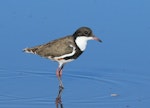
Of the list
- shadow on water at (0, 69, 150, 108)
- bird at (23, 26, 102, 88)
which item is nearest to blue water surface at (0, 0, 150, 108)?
shadow on water at (0, 69, 150, 108)

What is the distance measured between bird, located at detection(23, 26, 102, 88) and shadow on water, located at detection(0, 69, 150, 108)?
326mm

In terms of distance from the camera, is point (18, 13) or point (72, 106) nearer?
point (72, 106)

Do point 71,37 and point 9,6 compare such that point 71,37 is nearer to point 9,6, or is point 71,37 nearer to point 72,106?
point 72,106

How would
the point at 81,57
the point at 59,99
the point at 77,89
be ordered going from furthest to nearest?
1. the point at 81,57
2. the point at 77,89
3. the point at 59,99

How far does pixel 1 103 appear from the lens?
9344 millimetres

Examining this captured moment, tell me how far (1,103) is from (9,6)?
5196 millimetres

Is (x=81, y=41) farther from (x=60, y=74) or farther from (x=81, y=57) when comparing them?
(x=81, y=57)

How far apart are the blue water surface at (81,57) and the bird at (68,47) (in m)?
0.38

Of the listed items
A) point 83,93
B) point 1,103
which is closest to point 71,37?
point 83,93

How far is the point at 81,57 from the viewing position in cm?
1193

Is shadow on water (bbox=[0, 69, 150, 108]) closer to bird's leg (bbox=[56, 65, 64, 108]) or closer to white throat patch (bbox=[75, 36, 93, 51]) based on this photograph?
bird's leg (bbox=[56, 65, 64, 108])

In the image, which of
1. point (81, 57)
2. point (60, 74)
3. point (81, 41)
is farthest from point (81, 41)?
point (81, 57)

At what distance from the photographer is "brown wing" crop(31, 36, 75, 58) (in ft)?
35.0

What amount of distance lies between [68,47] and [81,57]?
4.27ft
